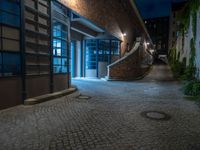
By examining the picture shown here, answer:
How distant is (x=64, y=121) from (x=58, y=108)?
4.08 feet

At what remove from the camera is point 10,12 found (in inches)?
201

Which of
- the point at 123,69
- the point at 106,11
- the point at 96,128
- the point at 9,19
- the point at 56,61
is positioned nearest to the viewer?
the point at 96,128

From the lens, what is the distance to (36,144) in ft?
10.00

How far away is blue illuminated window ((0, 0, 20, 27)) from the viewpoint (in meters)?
4.92

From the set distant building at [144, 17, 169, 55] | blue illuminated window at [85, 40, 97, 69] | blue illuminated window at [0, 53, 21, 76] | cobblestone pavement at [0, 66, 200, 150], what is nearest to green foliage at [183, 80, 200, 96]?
cobblestone pavement at [0, 66, 200, 150]

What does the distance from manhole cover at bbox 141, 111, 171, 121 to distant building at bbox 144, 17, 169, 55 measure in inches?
2176

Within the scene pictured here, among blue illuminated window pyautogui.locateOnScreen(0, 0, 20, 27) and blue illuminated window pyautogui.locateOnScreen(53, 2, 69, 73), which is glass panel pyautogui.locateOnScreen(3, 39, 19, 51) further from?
blue illuminated window pyautogui.locateOnScreen(53, 2, 69, 73)

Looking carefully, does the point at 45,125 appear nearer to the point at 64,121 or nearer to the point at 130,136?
the point at 64,121

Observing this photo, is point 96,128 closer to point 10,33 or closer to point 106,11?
point 10,33

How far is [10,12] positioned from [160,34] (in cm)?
5858

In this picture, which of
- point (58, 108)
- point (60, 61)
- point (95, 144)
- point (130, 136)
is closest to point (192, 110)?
point (130, 136)

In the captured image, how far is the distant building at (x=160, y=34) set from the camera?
185ft

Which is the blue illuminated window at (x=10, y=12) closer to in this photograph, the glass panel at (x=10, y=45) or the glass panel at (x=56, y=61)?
the glass panel at (x=10, y=45)

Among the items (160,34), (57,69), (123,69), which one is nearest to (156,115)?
(57,69)
